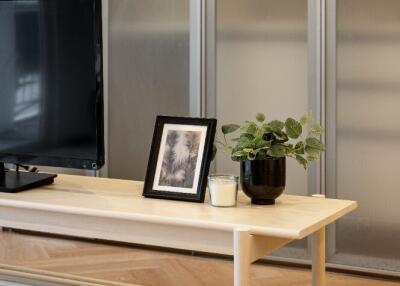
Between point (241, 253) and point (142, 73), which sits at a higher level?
point (142, 73)

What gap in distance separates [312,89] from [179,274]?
1106 millimetres

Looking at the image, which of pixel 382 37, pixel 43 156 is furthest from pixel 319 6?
pixel 43 156

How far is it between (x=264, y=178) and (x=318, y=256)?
1.09ft

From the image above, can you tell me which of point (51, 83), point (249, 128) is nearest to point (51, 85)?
point (51, 83)

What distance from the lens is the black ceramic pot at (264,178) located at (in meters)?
2.08

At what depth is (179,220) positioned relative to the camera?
1892 mm

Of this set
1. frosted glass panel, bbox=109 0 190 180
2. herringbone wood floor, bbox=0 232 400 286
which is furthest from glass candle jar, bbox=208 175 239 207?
frosted glass panel, bbox=109 0 190 180

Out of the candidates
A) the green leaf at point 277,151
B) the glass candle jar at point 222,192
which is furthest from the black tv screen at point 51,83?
the green leaf at point 277,151

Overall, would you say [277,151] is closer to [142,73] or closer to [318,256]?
[318,256]

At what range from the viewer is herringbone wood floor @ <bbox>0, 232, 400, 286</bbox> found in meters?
3.46

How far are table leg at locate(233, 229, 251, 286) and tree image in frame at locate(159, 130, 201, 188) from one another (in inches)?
16.3

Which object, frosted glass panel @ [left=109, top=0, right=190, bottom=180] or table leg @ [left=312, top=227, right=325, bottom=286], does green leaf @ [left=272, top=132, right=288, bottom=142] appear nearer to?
table leg @ [left=312, top=227, right=325, bottom=286]

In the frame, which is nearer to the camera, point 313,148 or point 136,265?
point 313,148

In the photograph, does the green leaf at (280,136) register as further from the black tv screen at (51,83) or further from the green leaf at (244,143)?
the black tv screen at (51,83)
